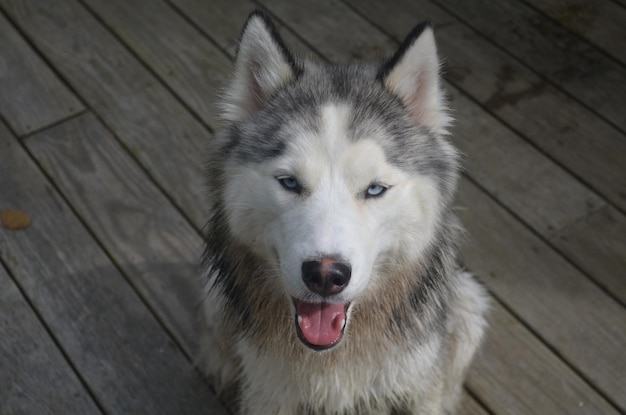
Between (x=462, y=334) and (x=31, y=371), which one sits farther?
Answer: (x=31, y=371)

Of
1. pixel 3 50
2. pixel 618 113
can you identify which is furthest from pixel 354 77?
pixel 3 50

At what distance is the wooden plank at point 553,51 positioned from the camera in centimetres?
295

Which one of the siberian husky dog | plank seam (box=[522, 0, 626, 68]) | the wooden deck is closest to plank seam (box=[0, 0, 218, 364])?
the wooden deck

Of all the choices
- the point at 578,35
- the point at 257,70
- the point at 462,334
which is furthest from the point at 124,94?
the point at 578,35

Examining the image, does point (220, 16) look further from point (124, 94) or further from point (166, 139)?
point (166, 139)

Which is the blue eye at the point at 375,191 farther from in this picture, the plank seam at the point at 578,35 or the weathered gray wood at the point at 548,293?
the plank seam at the point at 578,35

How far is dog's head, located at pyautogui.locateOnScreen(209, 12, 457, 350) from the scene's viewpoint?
5.08ft

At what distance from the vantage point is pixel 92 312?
2.39 meters

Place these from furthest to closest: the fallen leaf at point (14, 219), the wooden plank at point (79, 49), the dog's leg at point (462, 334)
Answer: the wooden plank at point (79, 49) → the fallen leaf at point (14, 219) → the dog's leg at point (462, 334)

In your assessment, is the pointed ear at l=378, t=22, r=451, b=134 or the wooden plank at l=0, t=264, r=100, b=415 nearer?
the pointed ear at l=378, t=22, r=451, b=134

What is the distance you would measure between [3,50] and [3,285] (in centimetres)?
122

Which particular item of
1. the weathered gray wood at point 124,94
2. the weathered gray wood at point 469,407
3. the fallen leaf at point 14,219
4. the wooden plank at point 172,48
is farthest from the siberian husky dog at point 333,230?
the wooden plank at point 172,48

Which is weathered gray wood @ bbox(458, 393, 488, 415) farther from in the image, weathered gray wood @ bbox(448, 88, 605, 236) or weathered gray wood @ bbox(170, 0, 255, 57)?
weathered gray wood @ bbox(170, 0, 255, 57)

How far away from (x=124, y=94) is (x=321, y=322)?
1708 millimetres
